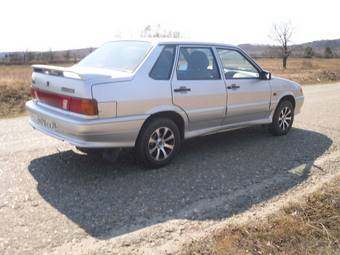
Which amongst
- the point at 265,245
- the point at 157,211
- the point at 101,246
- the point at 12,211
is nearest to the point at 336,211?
the point at 265,245

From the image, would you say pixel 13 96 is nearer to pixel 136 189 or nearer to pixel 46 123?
pixel 46 123

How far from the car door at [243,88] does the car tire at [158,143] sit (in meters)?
1.13

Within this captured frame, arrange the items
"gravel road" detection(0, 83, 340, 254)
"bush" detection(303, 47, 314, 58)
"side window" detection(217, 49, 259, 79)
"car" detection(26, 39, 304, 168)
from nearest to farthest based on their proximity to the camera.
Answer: "gravel road" detection(0, 83, 340, 254) < "car" detection(26, 39, 304, 168) < "side window" detection(217, 49, 259, 79) < "bush" detection(303, 47, 314, 58)

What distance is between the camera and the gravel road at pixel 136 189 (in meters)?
3.44

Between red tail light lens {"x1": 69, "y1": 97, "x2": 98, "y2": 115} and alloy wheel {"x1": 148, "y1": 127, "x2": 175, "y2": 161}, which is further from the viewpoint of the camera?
alloy wheel {"x1": 148, "y1": 127, "x2": 175, "y2": 161}

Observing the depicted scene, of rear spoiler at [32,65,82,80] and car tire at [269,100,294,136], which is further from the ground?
rear spoiler at [32,65,82,80]

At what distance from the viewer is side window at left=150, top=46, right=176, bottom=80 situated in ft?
16.2

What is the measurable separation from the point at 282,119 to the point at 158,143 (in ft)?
9.96

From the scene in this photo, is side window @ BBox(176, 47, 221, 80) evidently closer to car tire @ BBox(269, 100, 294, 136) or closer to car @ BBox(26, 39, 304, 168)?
car @ BBox(26, 39, 304, 168)

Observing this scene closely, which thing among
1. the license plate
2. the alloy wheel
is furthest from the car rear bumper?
the alloy wheel

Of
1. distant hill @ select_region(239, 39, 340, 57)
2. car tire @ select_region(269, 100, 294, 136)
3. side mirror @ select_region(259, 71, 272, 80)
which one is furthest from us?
distant hill @ select_region(239, 39, 340, 57)

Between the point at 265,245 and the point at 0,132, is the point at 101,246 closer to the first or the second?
the point at 265,245

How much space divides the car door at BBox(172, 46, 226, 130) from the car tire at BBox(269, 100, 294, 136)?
157 centimetres

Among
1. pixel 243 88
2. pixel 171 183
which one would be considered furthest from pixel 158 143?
pixel 243 88
